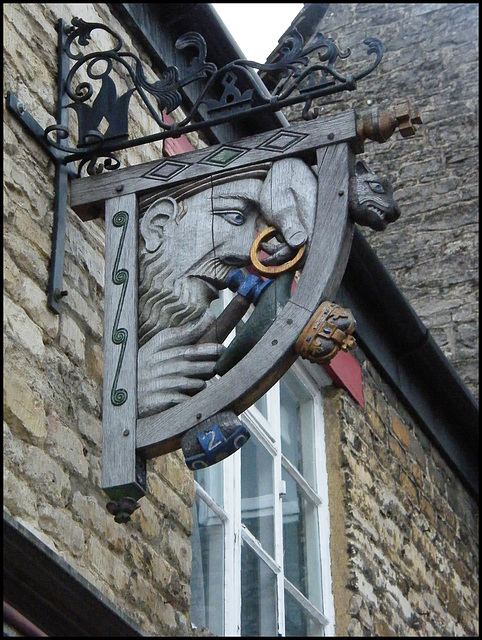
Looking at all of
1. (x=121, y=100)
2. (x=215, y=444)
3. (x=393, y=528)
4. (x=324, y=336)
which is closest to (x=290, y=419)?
(x=393, y=528)

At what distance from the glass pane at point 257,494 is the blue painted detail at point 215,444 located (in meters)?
1.85

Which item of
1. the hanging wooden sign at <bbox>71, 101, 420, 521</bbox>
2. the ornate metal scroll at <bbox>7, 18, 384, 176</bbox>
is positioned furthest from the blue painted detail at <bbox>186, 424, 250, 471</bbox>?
the ornate metal scroll at <bbox>7, 18, 384, 176</bbox>

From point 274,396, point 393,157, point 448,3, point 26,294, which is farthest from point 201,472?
point 448,3

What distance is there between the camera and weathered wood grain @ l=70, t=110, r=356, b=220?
4.10m

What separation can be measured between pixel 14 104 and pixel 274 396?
2.15 meters

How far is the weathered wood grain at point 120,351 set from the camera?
142 inches

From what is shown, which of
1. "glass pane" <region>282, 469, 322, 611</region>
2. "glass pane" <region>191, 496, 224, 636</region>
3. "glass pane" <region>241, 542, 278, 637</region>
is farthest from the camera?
"glass pane" <region>282, 469, 322, 611</region>

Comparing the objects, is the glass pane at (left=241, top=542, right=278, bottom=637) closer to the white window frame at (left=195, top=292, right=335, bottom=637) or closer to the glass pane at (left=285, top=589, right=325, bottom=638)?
the white window frame at (left=195, top=292, right=335, bottom=637)

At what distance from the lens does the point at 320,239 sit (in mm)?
3873

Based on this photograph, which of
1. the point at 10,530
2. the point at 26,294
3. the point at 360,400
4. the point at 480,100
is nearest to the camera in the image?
the point at 10,530

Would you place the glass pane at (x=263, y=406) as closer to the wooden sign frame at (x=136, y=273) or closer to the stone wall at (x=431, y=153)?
the wooden sign frame at (x=136, y=273)

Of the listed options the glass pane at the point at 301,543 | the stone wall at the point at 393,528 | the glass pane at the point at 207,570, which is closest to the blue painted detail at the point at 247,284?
the glass pane at the point at 207,570

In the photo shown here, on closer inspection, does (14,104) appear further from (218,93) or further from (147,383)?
(218,93)

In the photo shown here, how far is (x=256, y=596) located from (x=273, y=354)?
1.76 metres
